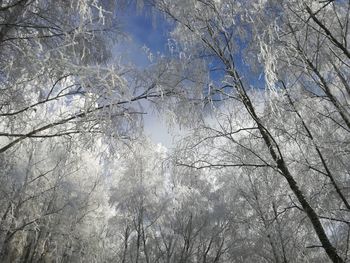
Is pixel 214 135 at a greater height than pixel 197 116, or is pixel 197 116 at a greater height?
pixel 197 116

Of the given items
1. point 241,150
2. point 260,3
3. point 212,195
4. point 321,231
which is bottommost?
point 321,231

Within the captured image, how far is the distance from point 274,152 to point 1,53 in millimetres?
3588

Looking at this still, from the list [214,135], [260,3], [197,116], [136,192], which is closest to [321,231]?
[214,135]

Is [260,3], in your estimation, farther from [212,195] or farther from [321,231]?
[212,195]

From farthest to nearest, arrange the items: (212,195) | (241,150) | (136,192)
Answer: (212,195) → (136,192) → (241,150)

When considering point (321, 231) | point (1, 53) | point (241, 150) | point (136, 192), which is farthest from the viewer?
point (136, 192)

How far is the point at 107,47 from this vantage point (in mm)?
4527

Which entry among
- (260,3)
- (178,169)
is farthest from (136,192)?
(260,3)

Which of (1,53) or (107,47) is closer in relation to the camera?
(1,53)

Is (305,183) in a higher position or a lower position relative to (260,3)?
lower

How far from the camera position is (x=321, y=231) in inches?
146

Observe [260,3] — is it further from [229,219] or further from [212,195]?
[212,195]

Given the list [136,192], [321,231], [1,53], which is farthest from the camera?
[136,192]

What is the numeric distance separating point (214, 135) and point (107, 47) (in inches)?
74.4
